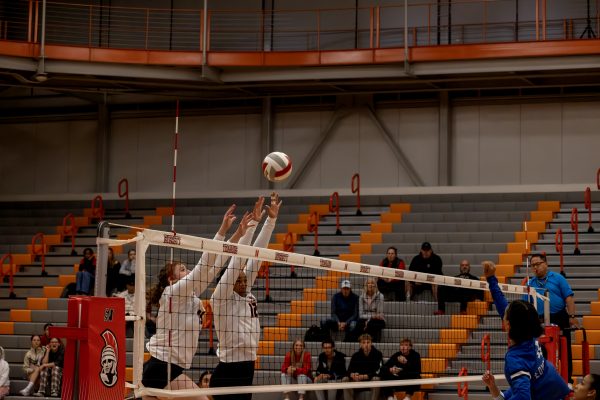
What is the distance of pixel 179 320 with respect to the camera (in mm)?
8289

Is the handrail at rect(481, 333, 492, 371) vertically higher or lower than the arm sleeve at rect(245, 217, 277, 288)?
lower

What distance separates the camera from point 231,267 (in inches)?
328

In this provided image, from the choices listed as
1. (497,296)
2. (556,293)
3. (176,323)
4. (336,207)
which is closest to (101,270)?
(176,323)

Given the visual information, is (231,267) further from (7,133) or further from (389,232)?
(7,133)

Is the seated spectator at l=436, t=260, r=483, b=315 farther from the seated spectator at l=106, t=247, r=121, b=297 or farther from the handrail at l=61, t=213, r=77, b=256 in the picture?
the handrail at l=61, t=213, r=77, b=256

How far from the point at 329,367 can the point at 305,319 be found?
2.36 m

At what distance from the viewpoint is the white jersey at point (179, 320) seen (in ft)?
26.8

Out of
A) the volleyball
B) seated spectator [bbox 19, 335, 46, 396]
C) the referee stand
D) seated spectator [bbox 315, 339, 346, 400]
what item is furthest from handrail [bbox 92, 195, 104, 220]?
the referee stand

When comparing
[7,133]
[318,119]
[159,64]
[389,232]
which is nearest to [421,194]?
[389,232]

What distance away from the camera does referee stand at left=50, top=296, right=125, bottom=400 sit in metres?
6.41

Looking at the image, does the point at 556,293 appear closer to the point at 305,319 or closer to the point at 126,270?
the point at 305,319

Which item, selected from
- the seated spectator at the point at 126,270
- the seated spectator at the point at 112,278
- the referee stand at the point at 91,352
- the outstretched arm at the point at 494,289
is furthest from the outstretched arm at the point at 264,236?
the seated spectator at the point at 126,270

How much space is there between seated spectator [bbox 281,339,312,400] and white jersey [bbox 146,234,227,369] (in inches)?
242

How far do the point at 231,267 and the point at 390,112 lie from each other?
15894 millimetres
